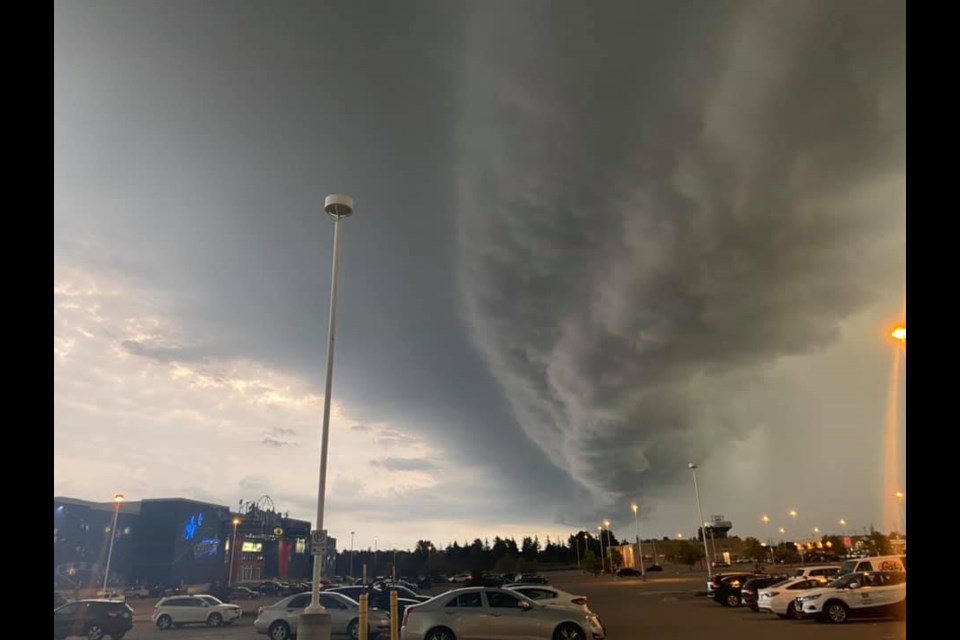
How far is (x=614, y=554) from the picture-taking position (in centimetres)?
9044

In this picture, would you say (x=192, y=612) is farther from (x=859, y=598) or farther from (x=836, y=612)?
(x=859, y=598)

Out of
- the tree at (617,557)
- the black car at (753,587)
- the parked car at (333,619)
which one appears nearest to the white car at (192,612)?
the parked car at (333,619)

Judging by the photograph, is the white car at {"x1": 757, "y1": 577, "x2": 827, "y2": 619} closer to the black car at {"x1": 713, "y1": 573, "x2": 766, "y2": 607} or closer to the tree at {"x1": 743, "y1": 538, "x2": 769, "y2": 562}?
the black car at {"x1": 713, "y1": 573, "x2": 766, "y2": 607}

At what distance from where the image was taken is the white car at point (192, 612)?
24.0 metres

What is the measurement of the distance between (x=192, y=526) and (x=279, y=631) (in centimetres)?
6779

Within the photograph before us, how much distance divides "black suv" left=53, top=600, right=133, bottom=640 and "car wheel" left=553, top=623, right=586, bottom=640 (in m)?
15.1

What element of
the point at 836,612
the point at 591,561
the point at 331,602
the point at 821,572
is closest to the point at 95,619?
the point at 331,602

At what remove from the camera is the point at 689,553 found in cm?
8531

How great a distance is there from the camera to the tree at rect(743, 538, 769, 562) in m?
84.2

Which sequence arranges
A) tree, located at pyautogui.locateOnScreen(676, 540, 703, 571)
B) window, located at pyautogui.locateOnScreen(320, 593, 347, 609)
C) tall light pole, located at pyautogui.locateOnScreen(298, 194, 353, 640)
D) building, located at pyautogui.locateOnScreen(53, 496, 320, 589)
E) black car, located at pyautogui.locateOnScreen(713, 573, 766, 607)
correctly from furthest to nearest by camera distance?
tree, located at pyautogui.locateOnScreen(676, 540, 703, 571) → building, located at pyautogui.locateOnScreen(53, 496, 320, 589) → black car, located at pyautogui.locateOnScreen(713, 573, 766, 607) → window, located at pyautogui.locateOnScreen(320, 593, 347, 609) → tall light pole, located at pyautogui.locateOnScreen(298, 194, 353, 640)

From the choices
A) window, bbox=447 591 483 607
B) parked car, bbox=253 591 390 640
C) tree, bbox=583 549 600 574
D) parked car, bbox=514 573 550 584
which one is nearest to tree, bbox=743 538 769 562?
tree, bbox=583 549 600 574

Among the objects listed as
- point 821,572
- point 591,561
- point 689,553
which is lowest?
point 591,561
